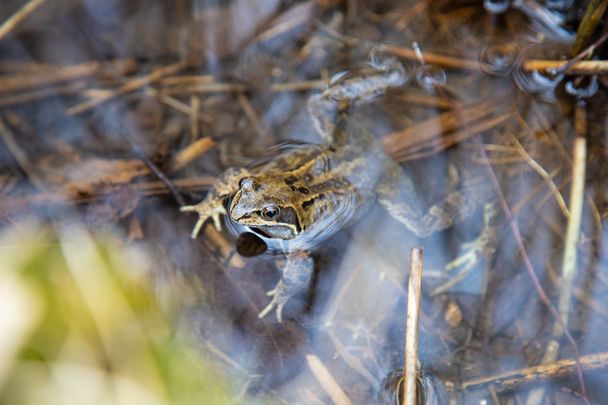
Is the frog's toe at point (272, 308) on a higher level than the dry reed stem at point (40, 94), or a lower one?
lower

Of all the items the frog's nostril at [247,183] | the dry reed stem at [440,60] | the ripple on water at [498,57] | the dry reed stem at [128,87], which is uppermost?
the dry reed stem at [128,87]

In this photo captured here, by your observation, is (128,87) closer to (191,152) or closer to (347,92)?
(191,152)

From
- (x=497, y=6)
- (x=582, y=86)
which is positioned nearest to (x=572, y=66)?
(x=582, y=86)

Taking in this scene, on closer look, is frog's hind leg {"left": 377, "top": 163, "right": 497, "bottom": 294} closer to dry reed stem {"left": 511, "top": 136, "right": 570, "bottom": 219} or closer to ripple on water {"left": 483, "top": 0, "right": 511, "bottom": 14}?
dry reed stem {"left": 511, "top": 136, "right": 570, "bottom": 219}

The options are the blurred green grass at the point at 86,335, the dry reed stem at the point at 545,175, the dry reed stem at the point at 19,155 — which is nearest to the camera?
the blurred green grass at the point at 86,335

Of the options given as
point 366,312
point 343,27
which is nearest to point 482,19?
point 343,27

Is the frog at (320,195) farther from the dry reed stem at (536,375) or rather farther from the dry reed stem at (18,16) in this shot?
the dry reed stem at (18,16)

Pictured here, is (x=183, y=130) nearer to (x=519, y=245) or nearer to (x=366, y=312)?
(x=366, y=312)

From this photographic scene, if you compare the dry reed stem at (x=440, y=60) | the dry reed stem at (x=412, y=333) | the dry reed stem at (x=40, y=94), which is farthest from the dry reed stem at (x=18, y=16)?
the dry reed stem at (x=412, y=333)
